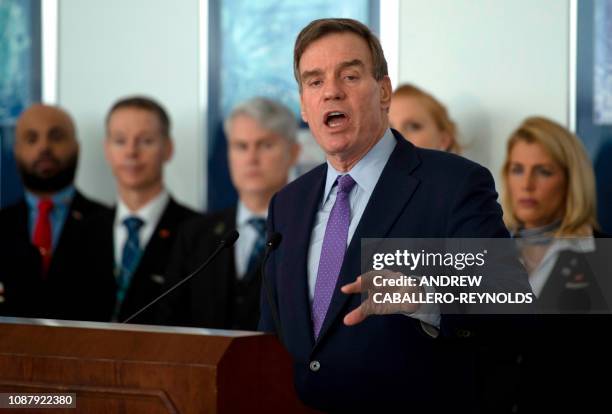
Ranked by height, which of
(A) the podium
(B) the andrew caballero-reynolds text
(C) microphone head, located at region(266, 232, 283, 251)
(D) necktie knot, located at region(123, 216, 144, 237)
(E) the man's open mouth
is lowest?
(A) the podium

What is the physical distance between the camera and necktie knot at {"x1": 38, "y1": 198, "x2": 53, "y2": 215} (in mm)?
6207

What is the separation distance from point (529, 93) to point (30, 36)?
3233 mm

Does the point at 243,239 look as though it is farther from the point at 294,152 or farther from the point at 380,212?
the point at 380,212

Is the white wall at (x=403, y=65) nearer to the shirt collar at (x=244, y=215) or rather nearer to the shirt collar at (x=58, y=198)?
the shirt collar at (x=58, y=198)

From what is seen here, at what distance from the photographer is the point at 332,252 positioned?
107 inches

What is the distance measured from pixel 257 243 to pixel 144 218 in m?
1.09

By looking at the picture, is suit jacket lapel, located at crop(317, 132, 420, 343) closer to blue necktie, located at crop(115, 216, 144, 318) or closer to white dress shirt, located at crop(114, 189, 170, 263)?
blue necktie, located at crop(115, 216, 144, 318)

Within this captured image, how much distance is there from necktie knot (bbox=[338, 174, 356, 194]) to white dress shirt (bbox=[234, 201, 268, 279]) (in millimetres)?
2339

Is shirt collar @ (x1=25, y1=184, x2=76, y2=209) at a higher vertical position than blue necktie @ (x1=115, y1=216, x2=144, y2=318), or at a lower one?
higher

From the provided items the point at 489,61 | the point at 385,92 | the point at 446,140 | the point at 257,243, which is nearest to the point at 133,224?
the point at 257,243

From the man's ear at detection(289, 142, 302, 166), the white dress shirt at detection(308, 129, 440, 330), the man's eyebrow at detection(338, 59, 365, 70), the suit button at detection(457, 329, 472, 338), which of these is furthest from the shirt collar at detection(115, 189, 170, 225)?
the suit button at detection(457, 329, 472, 338)

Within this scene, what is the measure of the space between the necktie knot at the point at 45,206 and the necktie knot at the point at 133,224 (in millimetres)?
494

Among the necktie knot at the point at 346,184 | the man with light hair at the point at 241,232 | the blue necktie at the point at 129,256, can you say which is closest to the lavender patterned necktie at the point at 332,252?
the necktie knot at the point at 346,184

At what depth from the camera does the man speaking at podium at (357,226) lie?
2.50m
